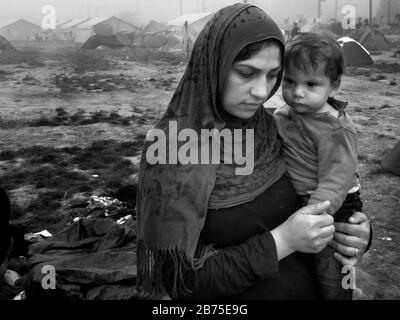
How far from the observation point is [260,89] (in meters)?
1.73

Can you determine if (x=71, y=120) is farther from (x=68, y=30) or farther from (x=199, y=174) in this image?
(x=68, y=30)

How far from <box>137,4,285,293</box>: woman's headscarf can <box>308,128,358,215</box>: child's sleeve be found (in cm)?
19

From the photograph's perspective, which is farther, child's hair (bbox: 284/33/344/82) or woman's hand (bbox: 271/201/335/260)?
child's hair (bbox: 284/33/344/82)

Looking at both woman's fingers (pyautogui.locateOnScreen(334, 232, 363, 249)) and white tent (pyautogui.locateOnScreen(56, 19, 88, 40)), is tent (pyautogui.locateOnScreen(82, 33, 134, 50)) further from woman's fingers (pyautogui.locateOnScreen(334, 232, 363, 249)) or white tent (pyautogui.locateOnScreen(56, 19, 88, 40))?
woman's fingers (pyautogui.locateOnScreen(334, 232, 363, 249))

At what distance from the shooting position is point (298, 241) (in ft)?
5.59

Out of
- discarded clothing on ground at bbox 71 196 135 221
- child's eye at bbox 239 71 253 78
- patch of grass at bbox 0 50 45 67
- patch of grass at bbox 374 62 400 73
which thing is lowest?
discarded clothing on ground at bbox 71 196 135 221

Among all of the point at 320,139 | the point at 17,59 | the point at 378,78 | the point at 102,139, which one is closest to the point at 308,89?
the point at 320,139

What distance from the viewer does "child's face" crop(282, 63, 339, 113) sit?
2008 millimetres

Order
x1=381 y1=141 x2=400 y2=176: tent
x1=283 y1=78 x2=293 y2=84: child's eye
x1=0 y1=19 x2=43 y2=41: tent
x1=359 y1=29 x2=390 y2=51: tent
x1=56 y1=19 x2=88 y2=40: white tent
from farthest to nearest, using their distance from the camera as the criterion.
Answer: x1=0 y1=19 x2=43 y2=41: tent < x1=56 y1=19 x2=88 y2=40: white tent < x1=359 y1=29 x2=390 y2=51: tent < x1=381 y1=141 x2=400 y2=176: tent < x1=283 y1=78 x2=293 y2=84: child's eye

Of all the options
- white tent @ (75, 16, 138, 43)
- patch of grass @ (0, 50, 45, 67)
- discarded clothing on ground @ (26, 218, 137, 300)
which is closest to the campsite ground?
discarded clothing on ground @ (26, 218, 137, 300)

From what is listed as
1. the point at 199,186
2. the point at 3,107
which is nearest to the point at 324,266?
the point at 199,186

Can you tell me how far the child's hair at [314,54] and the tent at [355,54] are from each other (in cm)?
1856

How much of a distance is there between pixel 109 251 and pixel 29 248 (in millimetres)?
729
